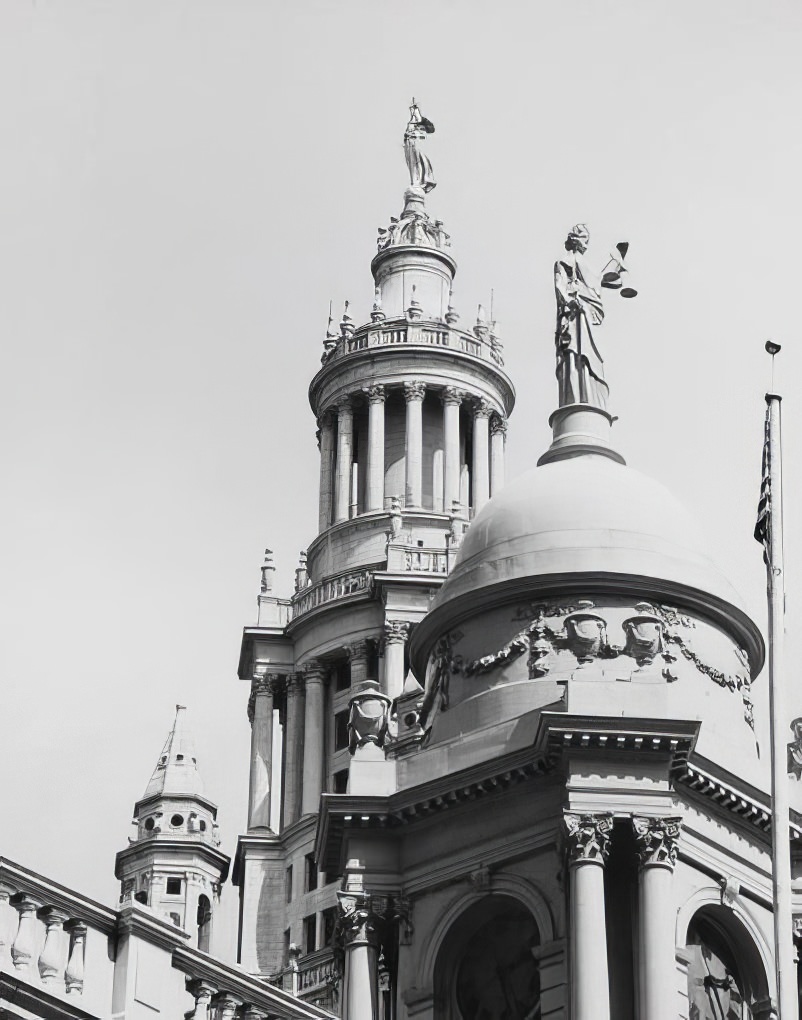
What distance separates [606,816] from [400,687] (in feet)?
136

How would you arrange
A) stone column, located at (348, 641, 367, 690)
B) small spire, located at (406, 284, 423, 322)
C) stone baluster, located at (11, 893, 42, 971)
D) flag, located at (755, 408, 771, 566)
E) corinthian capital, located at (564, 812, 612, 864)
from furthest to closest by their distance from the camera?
small spire, located at (406, 284, 423, 322), stone column, located at (348, 641, 367, 690), corinthian capital, located at (564, 812, 612, 864), flag, located at (755, 408, 771, 566), stone baluster, located at (11, 893, 42, 971)

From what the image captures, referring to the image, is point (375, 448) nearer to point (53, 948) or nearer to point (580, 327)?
point (580, 327)

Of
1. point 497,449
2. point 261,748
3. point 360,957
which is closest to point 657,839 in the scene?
point 360,957

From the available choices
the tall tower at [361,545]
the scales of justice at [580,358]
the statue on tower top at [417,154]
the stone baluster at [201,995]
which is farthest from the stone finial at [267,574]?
the stone baluster at [201,995]

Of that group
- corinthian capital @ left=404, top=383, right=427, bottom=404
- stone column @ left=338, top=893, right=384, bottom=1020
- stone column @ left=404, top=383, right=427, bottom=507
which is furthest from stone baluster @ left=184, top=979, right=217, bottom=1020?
corinthian capital @ left=404, top=383, right=427, bottom=404

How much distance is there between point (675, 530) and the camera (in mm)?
48500

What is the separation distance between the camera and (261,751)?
89062 millimetres

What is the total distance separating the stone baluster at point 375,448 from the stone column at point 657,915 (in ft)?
160

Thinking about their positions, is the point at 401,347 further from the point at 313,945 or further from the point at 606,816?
the point at 606,816

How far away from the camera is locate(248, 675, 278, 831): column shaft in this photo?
88250mm

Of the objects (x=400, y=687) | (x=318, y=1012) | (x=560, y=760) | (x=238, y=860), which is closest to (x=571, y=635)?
(x=560, y=760)

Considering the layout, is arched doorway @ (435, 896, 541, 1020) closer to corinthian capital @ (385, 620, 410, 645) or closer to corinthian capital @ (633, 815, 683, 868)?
corinthian capital @ (633, 815, 683, 868)

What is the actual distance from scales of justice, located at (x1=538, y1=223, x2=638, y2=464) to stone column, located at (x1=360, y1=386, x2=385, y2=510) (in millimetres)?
38217

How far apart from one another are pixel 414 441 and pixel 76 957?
5931cm
